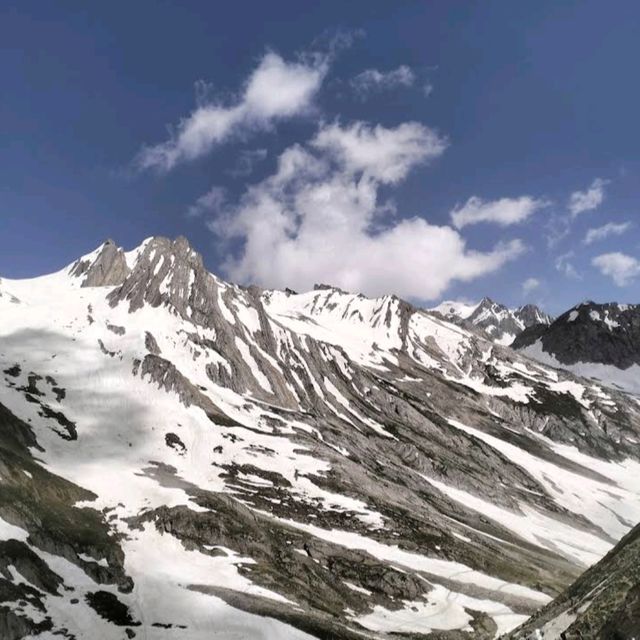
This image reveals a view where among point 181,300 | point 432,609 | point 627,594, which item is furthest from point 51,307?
point 627,594

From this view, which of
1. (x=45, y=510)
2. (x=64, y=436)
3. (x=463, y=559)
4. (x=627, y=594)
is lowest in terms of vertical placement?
(x=463, y=559)

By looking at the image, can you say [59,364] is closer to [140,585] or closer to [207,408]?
[207,408]

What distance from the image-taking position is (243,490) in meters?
96.6

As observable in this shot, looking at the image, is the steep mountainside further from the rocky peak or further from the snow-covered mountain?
the rocky peak

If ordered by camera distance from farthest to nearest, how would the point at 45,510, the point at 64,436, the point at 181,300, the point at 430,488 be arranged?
the point at 181,300 → the point at 430,488 → the point at 64,436 → the point at 45,510

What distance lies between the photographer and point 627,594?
1705 cm

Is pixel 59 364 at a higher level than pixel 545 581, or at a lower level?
higher

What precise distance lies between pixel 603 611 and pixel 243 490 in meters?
84.9

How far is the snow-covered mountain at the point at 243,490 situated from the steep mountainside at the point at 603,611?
35475 mm

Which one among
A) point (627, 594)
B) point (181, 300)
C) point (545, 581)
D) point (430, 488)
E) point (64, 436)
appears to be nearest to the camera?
point (627, 594)

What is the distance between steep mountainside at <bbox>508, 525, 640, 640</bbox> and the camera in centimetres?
1642

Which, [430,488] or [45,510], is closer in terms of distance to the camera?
A: [45,510]

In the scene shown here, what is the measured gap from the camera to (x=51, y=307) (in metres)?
165

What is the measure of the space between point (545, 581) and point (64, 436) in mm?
83630
